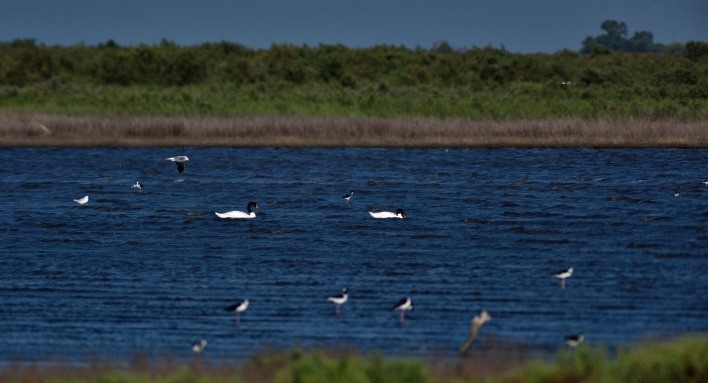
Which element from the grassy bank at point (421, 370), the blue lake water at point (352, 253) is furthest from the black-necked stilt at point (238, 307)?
the grassy bank at point (421, 370)

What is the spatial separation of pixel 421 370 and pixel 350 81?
47.7 m

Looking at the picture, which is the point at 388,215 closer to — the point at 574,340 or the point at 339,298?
the point at 339,298

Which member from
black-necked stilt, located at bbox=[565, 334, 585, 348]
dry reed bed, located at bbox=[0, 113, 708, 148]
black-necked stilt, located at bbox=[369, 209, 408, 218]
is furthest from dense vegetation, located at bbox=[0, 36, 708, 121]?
black-necked stilt, located at bbox=[565, 334, 585, 348]

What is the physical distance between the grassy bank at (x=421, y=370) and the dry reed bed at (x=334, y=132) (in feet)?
92.0

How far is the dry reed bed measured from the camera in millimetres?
38781

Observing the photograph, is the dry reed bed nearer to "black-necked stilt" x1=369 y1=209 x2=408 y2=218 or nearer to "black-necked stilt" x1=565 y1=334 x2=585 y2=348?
"black-necked stilt" x1=369 y1=209 x2=408 y2=218

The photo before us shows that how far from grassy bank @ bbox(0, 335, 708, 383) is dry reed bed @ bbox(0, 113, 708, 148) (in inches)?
1104

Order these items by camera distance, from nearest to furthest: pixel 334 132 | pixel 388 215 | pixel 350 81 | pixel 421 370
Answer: pixel 421 370 → pixel 388 215 → pixel 334 132 → pixel 350 81

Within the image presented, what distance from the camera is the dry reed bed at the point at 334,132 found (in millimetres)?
38781

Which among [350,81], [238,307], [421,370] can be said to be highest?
[350,81]

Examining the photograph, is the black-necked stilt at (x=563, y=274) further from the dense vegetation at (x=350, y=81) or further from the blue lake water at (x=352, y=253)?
the dense vegetation at (x=350, y=81)

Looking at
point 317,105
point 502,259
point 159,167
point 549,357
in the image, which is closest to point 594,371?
point 549,357

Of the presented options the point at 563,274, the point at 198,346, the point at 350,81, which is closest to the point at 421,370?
the point at 198,346

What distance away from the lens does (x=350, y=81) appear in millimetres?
57406
